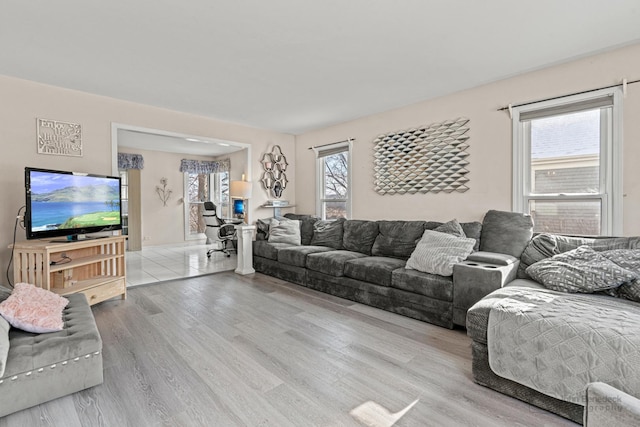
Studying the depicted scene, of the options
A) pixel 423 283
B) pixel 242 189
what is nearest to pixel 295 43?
pixel 423 283

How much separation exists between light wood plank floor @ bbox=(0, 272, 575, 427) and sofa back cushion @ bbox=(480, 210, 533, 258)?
3.43 ft

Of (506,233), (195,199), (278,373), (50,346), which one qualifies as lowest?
(278,373)

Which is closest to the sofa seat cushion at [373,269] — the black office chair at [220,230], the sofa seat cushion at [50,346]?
the sofa seat cushion at [50,346]

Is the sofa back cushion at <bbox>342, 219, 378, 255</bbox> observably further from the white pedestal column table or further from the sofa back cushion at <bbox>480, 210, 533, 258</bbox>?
the white pedestal column table

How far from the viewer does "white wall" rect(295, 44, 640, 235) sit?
2658 millimetres

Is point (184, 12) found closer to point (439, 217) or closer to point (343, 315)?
point (343, 315)

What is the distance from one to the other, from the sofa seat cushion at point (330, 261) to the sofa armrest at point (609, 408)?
107 inches

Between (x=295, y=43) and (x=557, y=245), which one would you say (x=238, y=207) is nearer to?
(x=295, y=43)

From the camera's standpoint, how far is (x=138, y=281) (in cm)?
428

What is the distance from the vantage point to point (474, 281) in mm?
2600

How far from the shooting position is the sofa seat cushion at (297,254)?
411 centimetres

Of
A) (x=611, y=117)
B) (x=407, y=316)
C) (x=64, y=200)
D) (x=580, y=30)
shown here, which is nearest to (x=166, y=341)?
(x=64, y=200)

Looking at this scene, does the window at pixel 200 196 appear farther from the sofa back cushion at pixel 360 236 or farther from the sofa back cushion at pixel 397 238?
the sofa back cushion at pixel 397 238

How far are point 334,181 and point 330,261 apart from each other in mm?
1952
